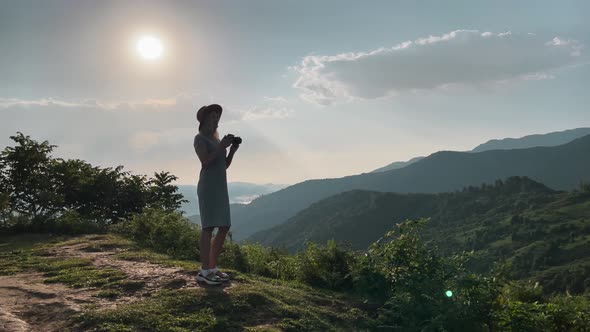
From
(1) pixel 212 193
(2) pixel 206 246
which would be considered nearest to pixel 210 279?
(2) pixel 206 246

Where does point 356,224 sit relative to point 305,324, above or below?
below

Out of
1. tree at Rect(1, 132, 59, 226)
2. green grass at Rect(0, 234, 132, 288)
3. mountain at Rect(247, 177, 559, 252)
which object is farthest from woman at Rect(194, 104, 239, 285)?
mountain at Rect(247, 177, 559, 252)

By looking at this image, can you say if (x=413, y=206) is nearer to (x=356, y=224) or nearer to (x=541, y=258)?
(x=356, y=224)

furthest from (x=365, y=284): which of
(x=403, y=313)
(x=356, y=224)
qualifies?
(x=356, y=224)

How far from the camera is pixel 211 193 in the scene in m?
6.42

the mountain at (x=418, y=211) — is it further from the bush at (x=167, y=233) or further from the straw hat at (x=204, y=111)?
the straw hat at (x=204, y=111)

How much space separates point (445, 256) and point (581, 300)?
1.98 m

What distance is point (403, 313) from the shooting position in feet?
19.4

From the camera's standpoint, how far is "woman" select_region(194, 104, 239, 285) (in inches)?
250

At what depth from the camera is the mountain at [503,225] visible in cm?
9781

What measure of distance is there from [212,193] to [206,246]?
808 millimetres

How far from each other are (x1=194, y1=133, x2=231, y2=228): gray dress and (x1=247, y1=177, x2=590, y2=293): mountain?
230ft

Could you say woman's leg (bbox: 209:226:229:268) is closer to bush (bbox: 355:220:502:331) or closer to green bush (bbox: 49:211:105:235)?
bush (bbox: 355:220:502:331)

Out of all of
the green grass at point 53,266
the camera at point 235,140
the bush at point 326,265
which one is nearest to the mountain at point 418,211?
the green grass at point 53,266
